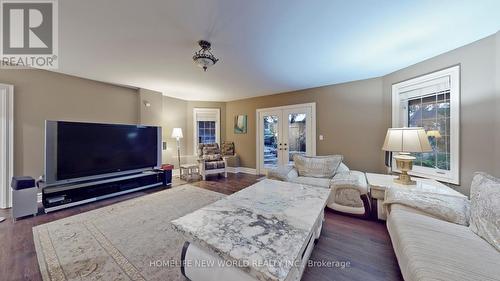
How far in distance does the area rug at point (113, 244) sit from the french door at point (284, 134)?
280cm

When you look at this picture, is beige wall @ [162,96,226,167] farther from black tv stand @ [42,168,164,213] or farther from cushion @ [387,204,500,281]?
cushion @ [387,204,500,281]

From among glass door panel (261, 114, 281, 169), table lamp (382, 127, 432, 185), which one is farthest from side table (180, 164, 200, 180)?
table lamp (382, 127, 432, 185)

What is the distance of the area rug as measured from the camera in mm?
1479

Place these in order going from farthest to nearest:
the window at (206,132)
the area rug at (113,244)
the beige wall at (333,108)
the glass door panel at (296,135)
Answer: the window at (206,132), the glass door panel at (296,135), the beige wall at (333,108), the area rug at (113,244)

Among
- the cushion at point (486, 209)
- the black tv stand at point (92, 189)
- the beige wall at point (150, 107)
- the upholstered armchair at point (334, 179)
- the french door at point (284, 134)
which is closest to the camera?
the cushion at point (486, 209)

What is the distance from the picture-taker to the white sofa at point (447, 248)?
94 centimetres

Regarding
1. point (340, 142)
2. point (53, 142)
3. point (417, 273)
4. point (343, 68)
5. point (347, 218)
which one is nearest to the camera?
point (417, 273)

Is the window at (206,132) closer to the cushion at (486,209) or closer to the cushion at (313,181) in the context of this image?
the cushion at (313,181)

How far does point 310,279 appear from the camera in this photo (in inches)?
56.8

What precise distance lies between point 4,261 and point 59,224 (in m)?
0.67

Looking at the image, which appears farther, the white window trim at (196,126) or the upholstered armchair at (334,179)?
the white window trim at (196,126)

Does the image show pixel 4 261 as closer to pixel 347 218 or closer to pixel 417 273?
pixel 417 273

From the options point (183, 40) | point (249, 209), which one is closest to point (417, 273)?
point (249, 209)
